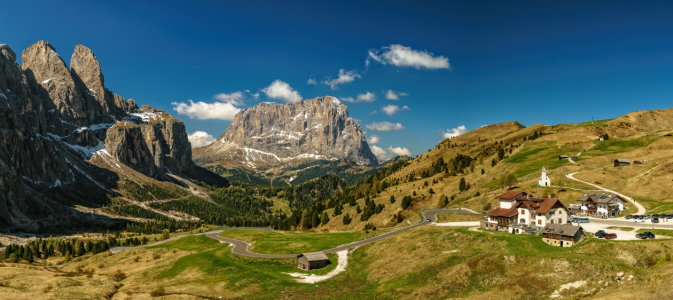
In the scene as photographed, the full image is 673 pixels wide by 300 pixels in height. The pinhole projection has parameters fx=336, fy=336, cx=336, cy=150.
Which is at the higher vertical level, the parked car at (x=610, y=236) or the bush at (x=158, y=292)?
the parked car at (x=610, y=236)

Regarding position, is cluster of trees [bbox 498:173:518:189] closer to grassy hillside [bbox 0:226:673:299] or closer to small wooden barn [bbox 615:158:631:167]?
small wooden barn [bbox 615:158:631:167]

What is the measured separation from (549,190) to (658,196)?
25715 mm

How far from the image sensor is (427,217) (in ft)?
368

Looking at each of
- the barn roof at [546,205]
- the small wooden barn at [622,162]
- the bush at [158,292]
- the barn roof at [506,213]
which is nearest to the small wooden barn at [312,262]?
the bush at [158,292]

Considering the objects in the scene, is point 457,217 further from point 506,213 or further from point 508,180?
point 508,180

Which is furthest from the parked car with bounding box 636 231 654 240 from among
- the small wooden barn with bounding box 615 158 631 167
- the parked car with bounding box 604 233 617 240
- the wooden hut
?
the small wooden barn with bounding box 615 158 631 167

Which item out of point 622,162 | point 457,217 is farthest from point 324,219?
point 622,162

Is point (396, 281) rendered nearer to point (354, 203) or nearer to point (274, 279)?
point (274, 279)

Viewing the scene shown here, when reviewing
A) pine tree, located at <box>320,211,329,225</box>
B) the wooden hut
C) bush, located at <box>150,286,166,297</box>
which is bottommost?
bush, located at <box>150,286,166,297</box>

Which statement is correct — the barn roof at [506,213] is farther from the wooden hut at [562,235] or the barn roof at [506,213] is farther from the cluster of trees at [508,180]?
the cluster of trees at [508,180]

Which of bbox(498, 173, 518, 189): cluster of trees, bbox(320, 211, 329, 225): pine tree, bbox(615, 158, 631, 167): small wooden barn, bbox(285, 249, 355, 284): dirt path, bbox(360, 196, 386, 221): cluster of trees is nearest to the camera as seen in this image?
bbox(285, 249, 355, 284): dirt path

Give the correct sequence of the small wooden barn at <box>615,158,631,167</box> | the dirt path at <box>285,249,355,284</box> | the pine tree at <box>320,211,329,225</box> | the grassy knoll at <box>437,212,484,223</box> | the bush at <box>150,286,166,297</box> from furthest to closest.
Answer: the pine tree at <box>320,211,329,225</box>
the small wooden barn at <box>615,158,631,167</box>
the grassy knoll at <box>437,212,484,223</box>
the dirt path at <box>285,249,355,284</box>
the bush at <box>150,286,166,297</box>

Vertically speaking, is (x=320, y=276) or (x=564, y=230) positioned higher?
(x=564, y=230)

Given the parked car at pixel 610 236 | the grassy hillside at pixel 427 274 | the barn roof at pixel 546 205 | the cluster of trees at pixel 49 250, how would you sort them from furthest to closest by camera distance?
1. the cluster of trees at pixel 49 250
2. the barn roof at pixel 546 205
3. the parked car at pixel 610 236
4. the grassy hillside at pixel 427 274
